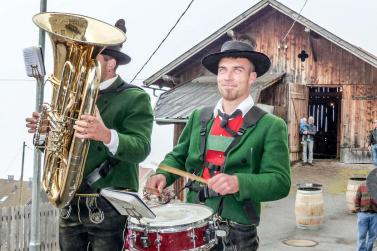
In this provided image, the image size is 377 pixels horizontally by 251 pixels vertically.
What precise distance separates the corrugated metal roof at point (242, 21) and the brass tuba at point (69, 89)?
13734mm

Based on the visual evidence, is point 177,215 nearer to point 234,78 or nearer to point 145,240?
point 145,240

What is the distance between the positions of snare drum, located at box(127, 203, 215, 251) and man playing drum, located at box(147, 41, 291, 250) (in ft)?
0.70

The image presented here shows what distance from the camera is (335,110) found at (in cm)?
2186

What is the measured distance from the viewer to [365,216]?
7301 mm

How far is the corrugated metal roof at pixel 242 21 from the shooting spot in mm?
15562

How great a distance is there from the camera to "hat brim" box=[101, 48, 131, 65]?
12.0ft

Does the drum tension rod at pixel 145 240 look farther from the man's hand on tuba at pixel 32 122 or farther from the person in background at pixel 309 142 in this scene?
the person in background at pixel 309 142

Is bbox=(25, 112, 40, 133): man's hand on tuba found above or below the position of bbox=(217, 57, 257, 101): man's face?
below

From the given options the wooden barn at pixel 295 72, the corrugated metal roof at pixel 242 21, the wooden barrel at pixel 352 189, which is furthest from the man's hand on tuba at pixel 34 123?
the corrugated metal roof at pixel 242 21

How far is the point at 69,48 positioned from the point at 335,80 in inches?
593

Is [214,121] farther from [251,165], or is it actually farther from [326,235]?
[326,235]

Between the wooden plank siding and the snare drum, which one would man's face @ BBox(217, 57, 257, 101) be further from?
the wooden plank siding

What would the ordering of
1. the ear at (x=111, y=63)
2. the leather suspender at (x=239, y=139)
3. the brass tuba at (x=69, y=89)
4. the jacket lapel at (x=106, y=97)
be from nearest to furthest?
the brass tuba at (x=69, y=89), the leather suspender at (x=239, y=139), the jacket lapel at (x=106, y=97), the ear at (x=111, y=63)

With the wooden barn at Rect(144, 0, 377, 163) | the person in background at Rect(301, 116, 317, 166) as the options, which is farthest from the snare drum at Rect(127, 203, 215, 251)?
the person in background at Rect(301, 116, 317, 166)
